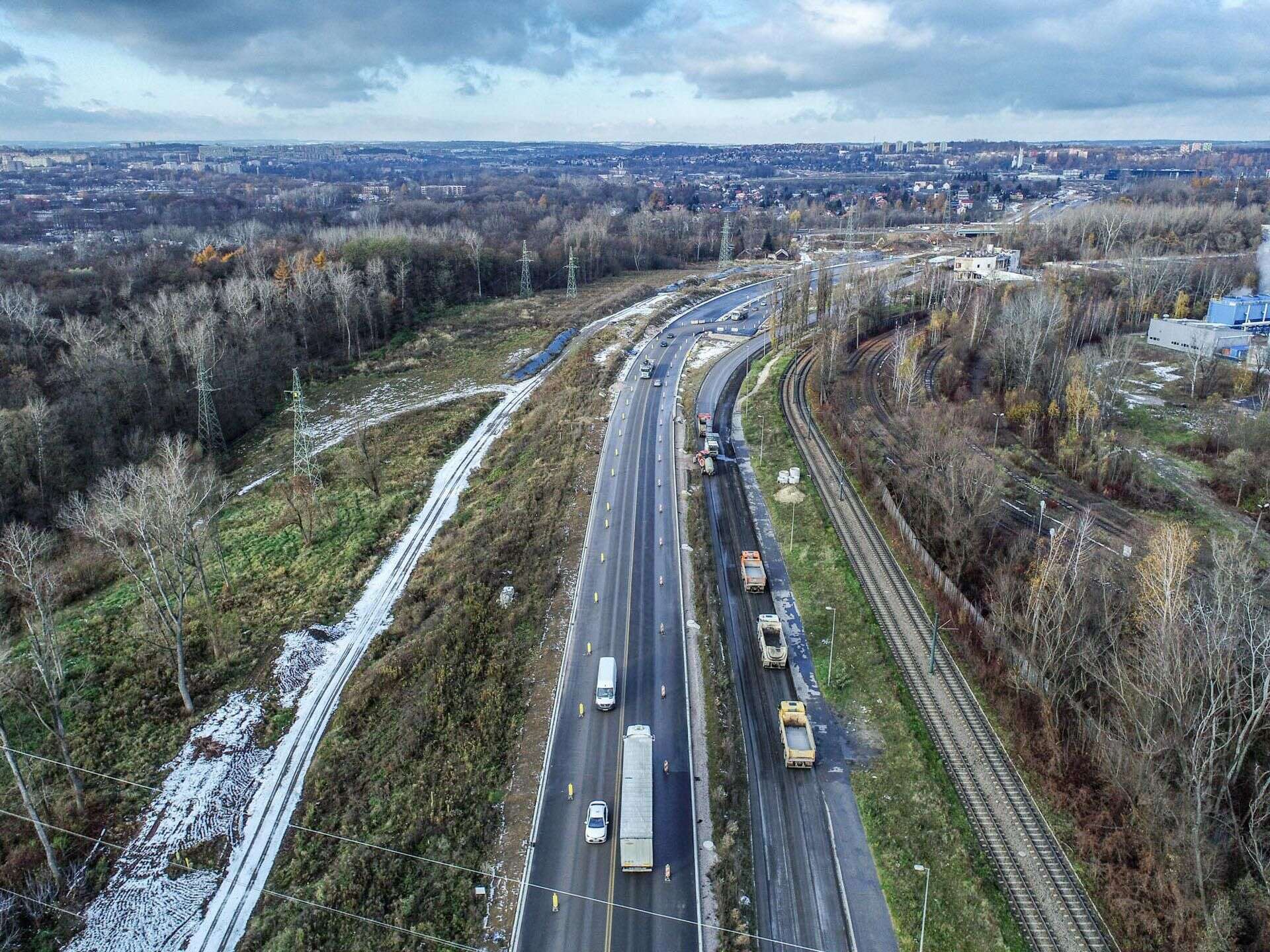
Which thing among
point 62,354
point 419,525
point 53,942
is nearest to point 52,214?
point 62,354

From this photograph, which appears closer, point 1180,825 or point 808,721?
point 1180,825

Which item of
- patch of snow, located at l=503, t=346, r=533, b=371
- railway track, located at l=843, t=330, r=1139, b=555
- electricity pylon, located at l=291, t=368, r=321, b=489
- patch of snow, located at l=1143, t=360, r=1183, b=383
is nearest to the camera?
railway track, located at l=843, t=330, r=1139, b=555

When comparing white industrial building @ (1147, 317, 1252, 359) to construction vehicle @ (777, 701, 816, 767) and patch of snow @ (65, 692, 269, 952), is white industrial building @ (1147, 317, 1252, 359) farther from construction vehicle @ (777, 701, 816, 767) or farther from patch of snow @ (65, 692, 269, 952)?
patch of snow @ (65, 692, 269, 952)

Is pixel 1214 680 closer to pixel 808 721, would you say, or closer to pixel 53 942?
pixel 808 721

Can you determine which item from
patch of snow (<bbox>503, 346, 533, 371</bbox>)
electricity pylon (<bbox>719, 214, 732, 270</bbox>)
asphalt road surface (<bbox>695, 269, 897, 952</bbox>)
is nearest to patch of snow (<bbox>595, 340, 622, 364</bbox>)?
patch of snow (<bbox>503, 346, 533, 371</bbox>)

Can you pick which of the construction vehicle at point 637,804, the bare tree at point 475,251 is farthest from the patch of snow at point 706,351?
the construction vehicle at point 637,804

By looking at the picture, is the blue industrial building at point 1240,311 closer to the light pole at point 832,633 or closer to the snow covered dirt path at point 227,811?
the light pole at point 832,633
